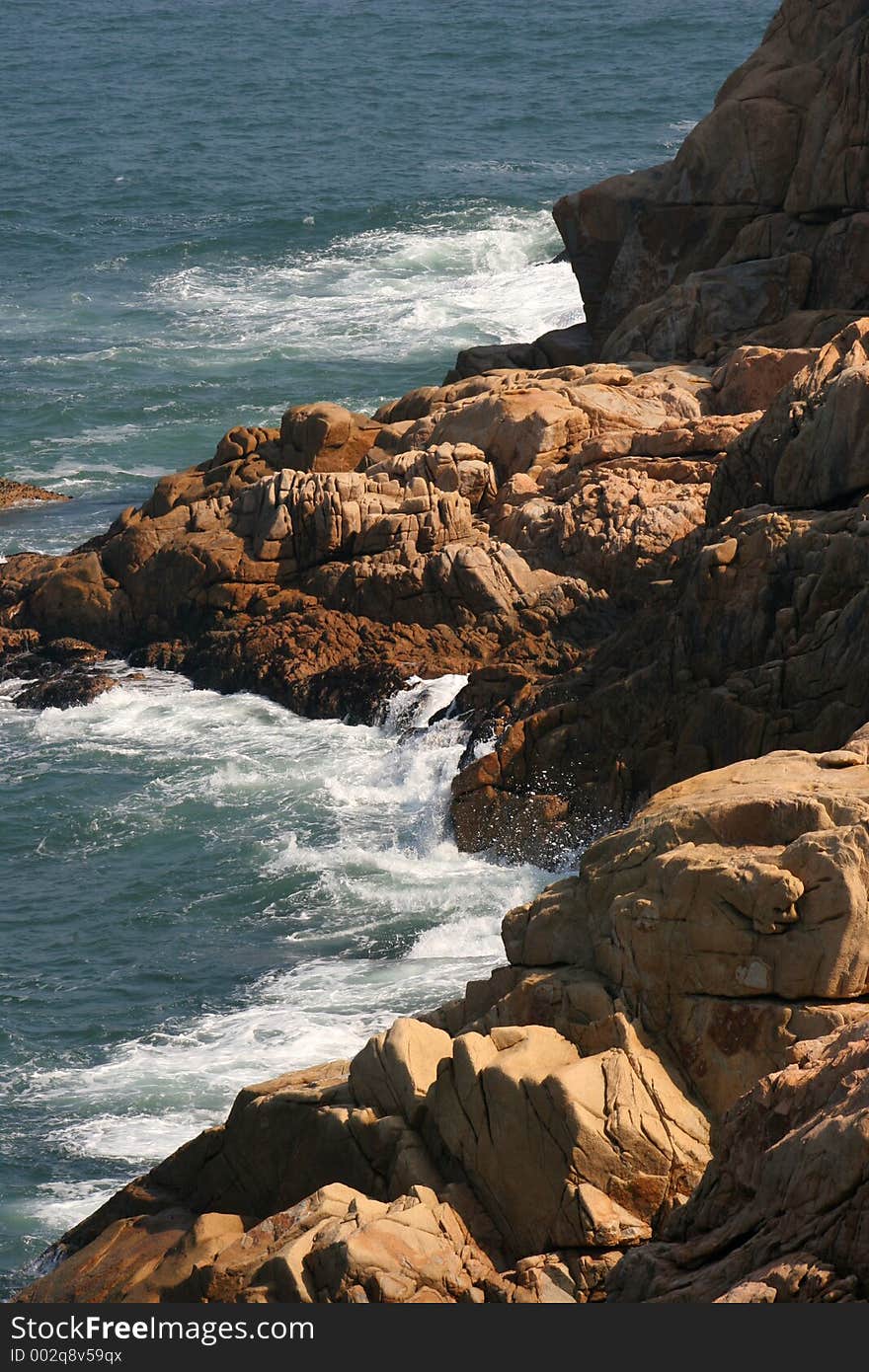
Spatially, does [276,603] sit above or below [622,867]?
below

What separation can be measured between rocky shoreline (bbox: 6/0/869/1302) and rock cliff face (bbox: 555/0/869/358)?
0.27ft

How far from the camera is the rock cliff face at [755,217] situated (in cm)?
4025

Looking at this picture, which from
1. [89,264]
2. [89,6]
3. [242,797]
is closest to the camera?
[242,797]

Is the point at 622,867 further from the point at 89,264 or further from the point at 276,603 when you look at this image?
the point at 89,264

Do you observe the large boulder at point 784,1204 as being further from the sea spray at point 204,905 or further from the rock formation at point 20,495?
the rock formation at point 20,495

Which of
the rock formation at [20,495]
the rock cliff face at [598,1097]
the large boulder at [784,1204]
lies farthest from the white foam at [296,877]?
the rock formation at [20,495]

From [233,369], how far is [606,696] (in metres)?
29.6

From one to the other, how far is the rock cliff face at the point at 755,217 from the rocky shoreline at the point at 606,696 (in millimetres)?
83

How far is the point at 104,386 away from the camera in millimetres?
57000

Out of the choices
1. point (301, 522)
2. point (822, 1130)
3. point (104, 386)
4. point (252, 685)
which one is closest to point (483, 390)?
point (301, 522)

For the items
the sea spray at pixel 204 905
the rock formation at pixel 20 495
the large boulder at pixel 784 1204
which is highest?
the large boulder at pixel 784 1204

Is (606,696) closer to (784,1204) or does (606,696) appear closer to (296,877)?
(296,877)

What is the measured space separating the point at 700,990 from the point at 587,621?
17.4 metres

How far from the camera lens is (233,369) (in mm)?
57344
